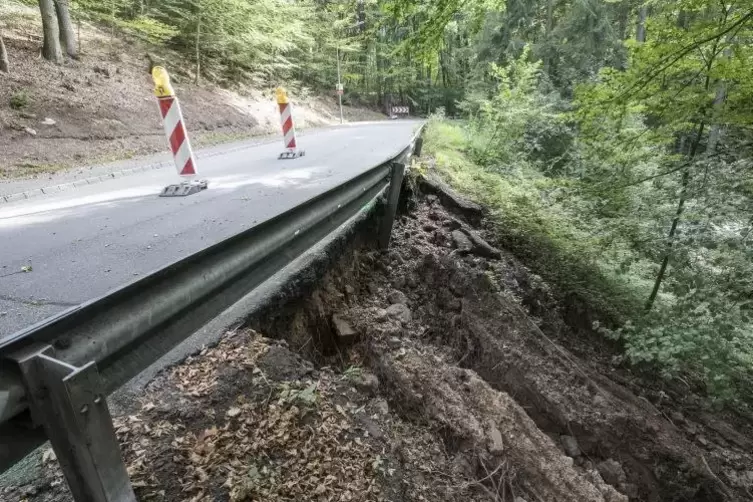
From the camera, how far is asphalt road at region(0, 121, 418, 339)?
300cm

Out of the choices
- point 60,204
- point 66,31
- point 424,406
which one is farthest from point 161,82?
point 66,31

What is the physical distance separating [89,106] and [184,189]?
26.4 ft

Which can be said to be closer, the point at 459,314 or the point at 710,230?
the point at 459,314

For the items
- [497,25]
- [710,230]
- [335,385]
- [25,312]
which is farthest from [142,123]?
[497,25]

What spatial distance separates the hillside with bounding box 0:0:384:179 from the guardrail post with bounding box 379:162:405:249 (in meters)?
7.58

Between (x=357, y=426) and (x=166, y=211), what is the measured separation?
3.76m

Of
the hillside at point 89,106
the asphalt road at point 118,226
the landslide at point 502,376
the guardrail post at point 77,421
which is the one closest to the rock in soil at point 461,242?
the landslide at point 502,376

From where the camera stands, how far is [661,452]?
16.0 ft

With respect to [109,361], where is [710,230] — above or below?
below

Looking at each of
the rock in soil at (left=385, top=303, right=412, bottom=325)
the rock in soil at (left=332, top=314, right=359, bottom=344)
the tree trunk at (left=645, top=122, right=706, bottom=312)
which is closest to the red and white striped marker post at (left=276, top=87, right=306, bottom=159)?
the rock in soil at (left=385, top=303, right=412, bottom=325)

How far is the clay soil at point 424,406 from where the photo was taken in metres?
2.15

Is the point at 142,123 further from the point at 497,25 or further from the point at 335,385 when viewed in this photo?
the point at 497,25

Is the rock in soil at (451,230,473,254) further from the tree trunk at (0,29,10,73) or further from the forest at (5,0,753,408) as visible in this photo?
the tree trunk at (0,29,10,73)

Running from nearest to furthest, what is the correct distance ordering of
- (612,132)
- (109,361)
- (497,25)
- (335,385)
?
(109,361), (335,385), (612,132), (497,25)
